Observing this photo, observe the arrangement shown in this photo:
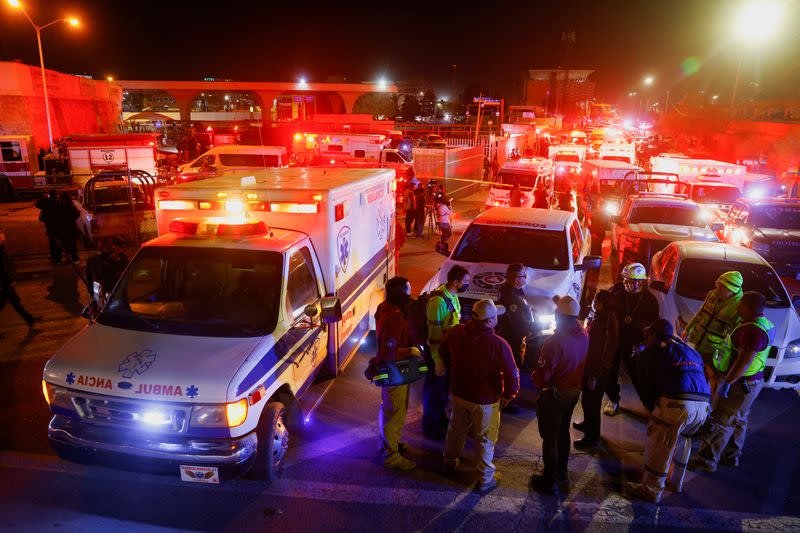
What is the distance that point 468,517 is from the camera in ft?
15.9

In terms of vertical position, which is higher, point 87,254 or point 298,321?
point 298,321

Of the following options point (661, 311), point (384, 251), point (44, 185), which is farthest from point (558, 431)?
point (44, 185)

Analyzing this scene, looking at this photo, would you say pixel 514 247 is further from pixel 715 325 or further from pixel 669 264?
pixel 715 325

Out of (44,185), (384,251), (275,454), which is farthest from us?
(44,185)

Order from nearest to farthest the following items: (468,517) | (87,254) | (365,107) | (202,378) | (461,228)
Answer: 1. (202,378)
2. (468,517)
3. (87,254)
4. (461,228)
5. (365,107)

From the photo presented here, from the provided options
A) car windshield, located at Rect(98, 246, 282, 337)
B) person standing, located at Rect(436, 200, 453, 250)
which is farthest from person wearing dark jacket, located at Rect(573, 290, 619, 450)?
person standing, located at Rect(436, 200, 453, 250)

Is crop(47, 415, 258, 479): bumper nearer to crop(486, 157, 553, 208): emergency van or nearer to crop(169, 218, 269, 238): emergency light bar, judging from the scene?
crop(169, 218, 269, 238): emergency light bar

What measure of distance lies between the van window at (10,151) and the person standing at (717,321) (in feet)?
89.8

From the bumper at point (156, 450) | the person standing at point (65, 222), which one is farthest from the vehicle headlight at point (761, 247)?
the person standing at point (65, 222)

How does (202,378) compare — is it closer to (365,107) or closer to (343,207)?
(343,207)

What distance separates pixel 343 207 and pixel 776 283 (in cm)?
589

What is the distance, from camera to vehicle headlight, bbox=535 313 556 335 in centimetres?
711

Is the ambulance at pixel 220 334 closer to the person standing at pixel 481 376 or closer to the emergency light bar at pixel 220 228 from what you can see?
the emergency light bar at pixel 220 228

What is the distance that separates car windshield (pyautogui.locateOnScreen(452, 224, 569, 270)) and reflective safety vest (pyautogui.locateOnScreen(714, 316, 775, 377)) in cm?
285
